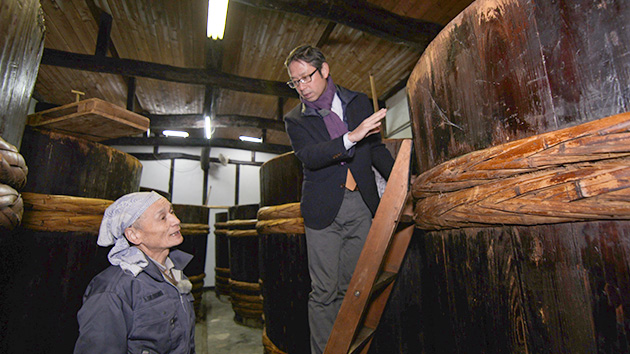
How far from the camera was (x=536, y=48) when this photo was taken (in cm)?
90

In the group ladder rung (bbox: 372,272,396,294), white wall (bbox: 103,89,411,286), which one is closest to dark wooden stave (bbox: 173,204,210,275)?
ladder rung (bbox: 372,272,396,294)

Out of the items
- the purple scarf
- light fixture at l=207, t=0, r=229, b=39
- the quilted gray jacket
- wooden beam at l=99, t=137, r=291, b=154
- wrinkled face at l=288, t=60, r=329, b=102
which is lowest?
the quilted gray jacket

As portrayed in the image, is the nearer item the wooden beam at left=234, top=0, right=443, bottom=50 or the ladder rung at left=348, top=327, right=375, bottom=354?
the ladder rung at left=348, top=327, right=375, bottom=354

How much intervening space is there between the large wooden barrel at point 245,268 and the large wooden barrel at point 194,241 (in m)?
0.59

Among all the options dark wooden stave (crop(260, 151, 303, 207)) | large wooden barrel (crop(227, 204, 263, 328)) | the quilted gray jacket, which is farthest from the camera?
large wooden barrel (crop(227, 204, 263, 328))

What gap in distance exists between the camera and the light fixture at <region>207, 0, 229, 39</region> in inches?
174

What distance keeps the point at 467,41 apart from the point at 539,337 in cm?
99

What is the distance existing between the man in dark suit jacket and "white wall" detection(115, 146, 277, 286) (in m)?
8.80

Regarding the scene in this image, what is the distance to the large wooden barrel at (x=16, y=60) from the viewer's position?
1.18 meters

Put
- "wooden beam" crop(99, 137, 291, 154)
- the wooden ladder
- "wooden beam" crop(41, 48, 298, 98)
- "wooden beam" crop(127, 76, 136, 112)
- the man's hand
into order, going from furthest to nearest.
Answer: "wooden beam" crop(99, 137, 291, 154) → "wooden beam" crop(127, 76, 136, 112) → "wooden beam" crop(41, 48, 298, 98) → the man's hand → the wooden ladder

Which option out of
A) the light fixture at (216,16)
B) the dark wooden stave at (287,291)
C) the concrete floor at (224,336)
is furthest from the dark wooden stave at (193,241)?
the light fixture at (216,16)

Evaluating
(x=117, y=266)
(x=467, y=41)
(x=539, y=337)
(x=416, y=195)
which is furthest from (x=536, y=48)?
(x=117, y=266)

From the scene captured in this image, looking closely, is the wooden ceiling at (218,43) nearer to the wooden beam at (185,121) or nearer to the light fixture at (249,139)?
the wooden beam at (185,121)

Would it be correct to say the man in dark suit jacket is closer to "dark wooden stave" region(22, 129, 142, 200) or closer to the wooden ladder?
the wooden ladder
